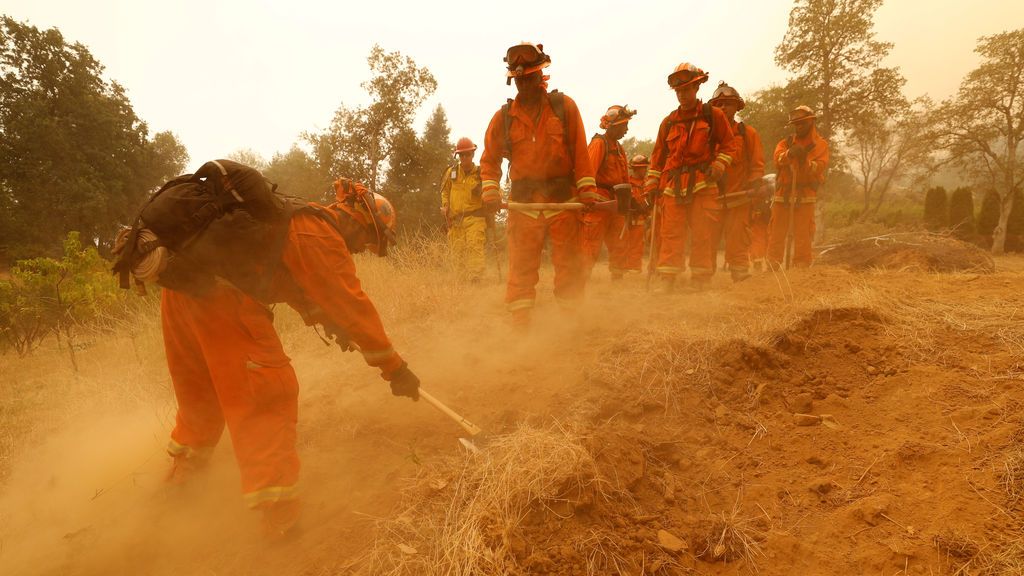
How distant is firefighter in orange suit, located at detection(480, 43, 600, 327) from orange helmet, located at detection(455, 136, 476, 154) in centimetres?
332

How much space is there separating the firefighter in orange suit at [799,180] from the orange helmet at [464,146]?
4.19m

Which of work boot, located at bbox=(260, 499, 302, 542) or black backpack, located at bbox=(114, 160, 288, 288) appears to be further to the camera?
work boot, located at bbox=(260, 499, 302, 542)

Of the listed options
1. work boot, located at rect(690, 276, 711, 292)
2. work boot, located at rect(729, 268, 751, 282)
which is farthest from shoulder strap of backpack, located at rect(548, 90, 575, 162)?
work boot, located at rect(729, 268, 751, 282)

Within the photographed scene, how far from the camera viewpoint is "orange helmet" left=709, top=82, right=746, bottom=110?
5.85 metres

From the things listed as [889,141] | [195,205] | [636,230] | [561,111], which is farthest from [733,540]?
[889,141]

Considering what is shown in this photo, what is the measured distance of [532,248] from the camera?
4105 mm

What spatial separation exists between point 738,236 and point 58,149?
29.1 m

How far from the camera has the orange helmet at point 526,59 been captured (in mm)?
3742

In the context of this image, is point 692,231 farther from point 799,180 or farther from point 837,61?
point 837,61

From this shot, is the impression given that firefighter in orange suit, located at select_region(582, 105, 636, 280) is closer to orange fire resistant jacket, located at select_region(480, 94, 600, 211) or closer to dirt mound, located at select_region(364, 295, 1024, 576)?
orange fire resistant jacket, located at select_region(480, 94, 600, 211)

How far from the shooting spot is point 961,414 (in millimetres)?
1966

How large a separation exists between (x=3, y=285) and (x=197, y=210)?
7911 millimetres

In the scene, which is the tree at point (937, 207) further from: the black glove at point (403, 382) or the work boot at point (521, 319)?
the black glove at point (403, 382)

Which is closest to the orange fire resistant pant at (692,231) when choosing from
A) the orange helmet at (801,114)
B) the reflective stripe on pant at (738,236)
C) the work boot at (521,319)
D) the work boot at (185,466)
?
the reflective stripe on pant at (738,236)
